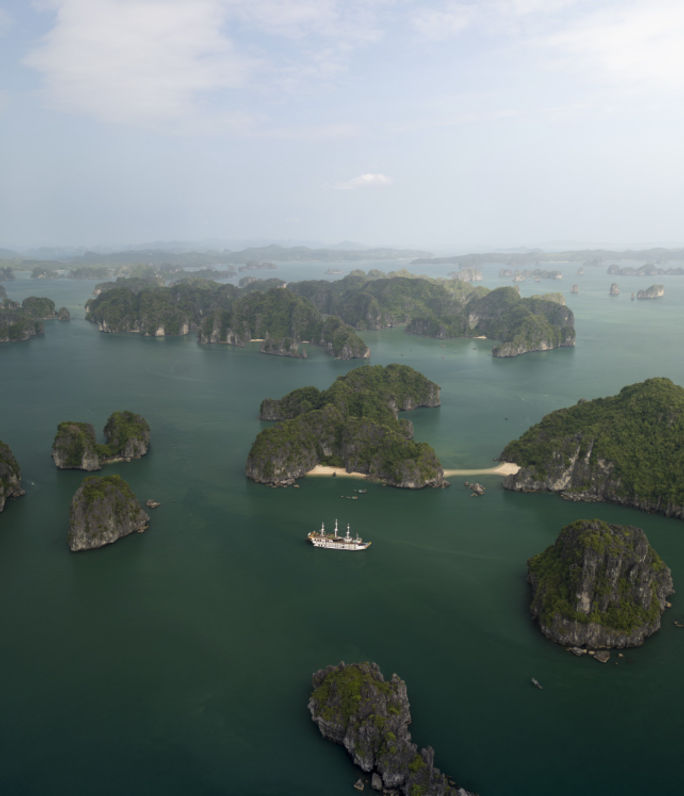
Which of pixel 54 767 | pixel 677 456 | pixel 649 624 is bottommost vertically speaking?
pixel 54 767

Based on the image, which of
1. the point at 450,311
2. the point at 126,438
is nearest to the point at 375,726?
the point at 126,438

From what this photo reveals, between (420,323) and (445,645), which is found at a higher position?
(420,323)

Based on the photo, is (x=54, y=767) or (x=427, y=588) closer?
(x=54, y=767)

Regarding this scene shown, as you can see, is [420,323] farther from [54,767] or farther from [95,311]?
[54,767]

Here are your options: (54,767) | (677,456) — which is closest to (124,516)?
(54,767)

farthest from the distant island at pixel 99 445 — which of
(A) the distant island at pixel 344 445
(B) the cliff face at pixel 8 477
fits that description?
(A) the distant island at pixel 344 445

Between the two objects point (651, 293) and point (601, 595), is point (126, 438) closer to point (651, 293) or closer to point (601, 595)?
point (601, 595)
